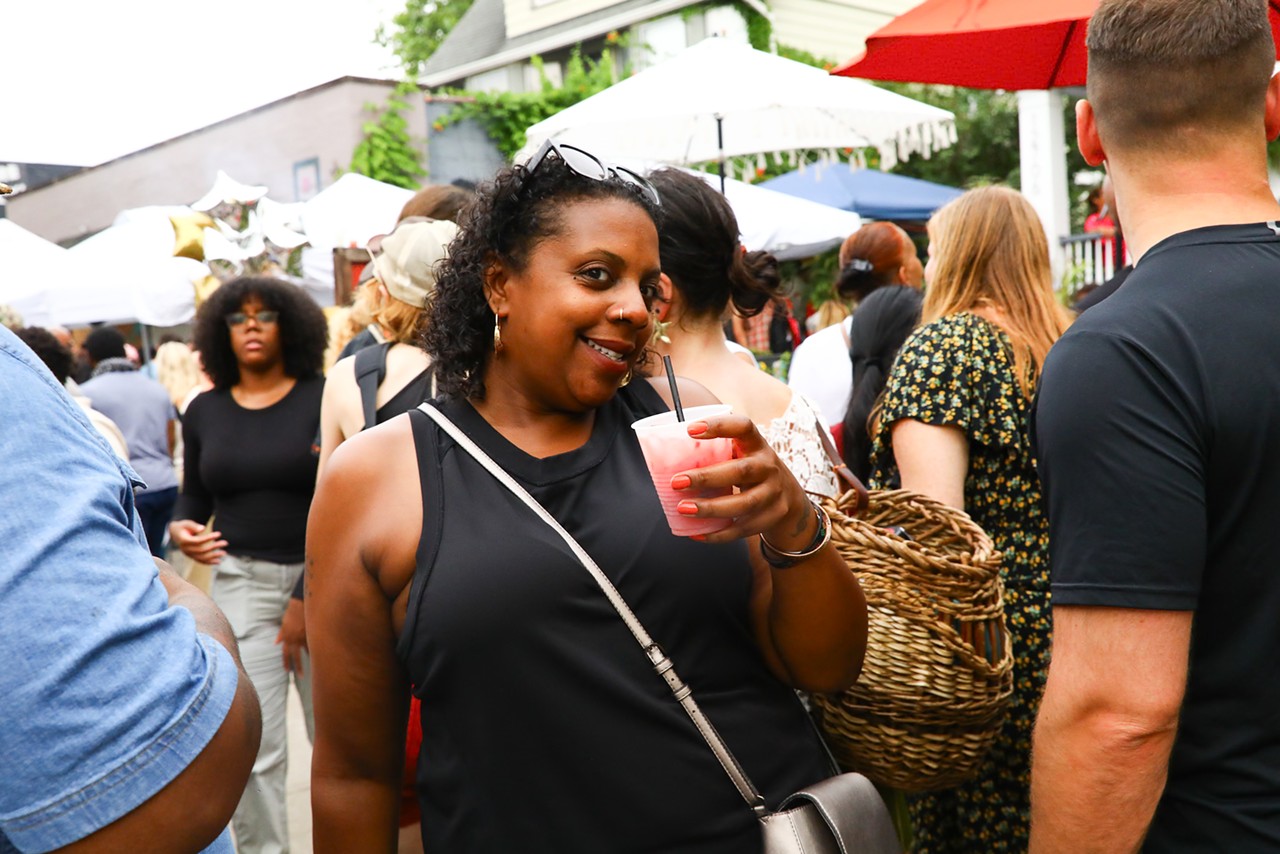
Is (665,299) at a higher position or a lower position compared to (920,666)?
higher

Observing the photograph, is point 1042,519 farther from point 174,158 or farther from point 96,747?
point 174,158

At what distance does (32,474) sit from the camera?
→ 1.05 meters

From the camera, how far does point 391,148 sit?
16.7 m

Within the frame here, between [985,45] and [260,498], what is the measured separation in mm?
3406

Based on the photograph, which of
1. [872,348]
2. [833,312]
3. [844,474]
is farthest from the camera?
[833,312]

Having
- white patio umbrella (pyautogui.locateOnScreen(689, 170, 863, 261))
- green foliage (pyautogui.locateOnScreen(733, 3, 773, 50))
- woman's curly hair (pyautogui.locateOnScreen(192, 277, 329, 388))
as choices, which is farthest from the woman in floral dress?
green foliage (pyautogui.locateOnScreen(733, 3, 773, 50))

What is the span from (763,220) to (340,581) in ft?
27.2

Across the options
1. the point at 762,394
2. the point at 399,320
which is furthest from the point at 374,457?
the point at 399,320

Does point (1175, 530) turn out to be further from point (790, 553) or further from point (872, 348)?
point (872, 348)

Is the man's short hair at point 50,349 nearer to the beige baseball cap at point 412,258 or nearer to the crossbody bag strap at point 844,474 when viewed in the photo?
the beige baseball cap at point 412,258

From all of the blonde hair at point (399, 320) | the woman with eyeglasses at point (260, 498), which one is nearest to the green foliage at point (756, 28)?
the woman with eyeglasses at point (260, 498)

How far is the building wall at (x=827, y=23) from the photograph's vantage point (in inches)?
832

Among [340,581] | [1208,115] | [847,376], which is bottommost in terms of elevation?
[847,376]

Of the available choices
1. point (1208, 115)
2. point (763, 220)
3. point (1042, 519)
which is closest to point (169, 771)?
point (1208, 115)
